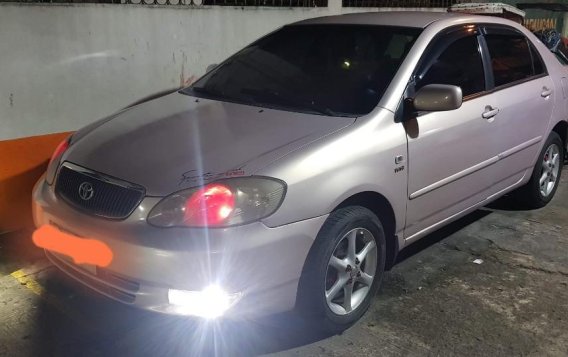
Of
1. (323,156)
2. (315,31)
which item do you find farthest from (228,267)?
(315,31)

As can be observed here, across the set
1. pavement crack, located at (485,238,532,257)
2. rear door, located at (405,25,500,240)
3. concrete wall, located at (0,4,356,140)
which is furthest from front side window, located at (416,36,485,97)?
concrete wall, located at (0,4,356,140)

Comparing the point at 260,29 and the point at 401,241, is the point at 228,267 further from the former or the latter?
the point at 260,29

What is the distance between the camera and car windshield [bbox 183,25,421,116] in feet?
11.2

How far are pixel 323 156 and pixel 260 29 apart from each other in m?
3.98

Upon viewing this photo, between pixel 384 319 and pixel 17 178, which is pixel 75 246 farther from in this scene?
pixel 17 178

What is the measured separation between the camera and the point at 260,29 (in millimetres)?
6480

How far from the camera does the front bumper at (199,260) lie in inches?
99.8

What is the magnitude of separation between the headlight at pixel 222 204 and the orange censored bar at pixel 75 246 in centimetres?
30

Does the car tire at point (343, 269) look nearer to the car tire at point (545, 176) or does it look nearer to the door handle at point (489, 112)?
the door handle at point (489, 112)

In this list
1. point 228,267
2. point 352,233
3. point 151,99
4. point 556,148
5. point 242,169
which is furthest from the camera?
point 556,148

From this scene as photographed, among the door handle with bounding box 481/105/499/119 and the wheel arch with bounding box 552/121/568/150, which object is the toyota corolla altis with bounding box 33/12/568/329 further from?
the wheel arch with bounding box 552/121/568/150

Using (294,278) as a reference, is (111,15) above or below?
above

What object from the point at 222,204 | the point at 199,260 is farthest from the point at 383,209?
the point at 199,260

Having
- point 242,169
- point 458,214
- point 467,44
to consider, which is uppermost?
point 467,44
